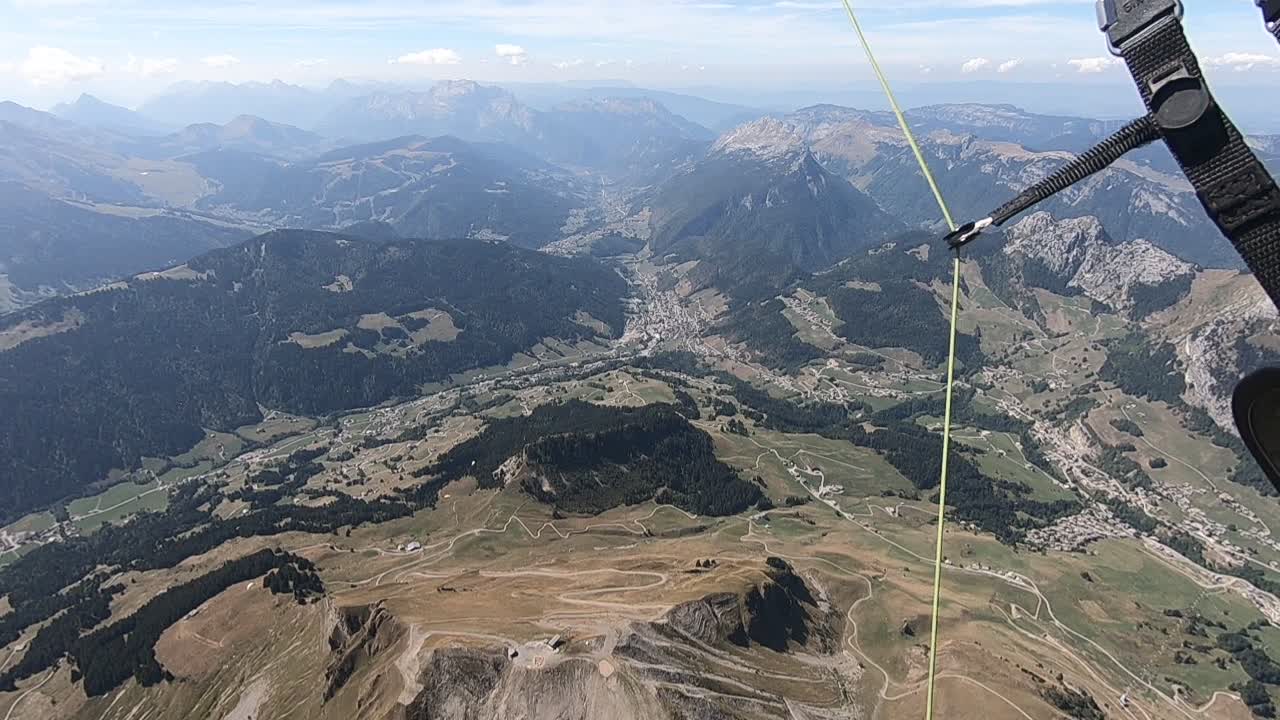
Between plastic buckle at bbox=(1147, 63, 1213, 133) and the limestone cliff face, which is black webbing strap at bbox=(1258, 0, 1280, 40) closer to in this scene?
plastic buckle at bbox=(1147, 63, 1213, 133)

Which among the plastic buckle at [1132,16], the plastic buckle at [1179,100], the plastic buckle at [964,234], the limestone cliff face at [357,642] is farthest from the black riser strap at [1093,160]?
the limestone cliff face at [357,642]

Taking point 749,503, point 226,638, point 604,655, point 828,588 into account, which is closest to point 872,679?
point 828,588

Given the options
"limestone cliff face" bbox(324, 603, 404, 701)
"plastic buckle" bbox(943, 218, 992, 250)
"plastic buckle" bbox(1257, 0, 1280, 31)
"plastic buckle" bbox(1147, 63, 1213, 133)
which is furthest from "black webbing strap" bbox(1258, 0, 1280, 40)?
"limestone cliff face" bbox(324, 603, 404, 701)

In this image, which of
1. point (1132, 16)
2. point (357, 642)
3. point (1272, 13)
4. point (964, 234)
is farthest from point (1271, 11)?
point (357, 642)

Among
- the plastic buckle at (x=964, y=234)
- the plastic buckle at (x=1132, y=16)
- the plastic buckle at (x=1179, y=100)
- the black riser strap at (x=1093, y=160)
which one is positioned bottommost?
the plastic buckle at (x=964, y=234)

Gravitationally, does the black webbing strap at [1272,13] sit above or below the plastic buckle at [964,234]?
above

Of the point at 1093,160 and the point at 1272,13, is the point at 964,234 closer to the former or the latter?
the point at 1093,160

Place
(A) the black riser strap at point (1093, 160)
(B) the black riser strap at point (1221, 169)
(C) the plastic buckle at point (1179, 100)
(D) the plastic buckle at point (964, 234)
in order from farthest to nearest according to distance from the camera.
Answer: (D) the plastic buckle at point (964, 234), (A) the black riser strap at point (1093, 160), (C) the plastic buckle at point (1179, 100), (B) the black riser strap at point (1221, 169)

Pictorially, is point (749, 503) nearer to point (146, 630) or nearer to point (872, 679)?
point (872, 679)

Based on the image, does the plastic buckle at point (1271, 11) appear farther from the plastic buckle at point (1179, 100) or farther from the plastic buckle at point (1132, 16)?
the plastic buckle at point (1179, 100)
